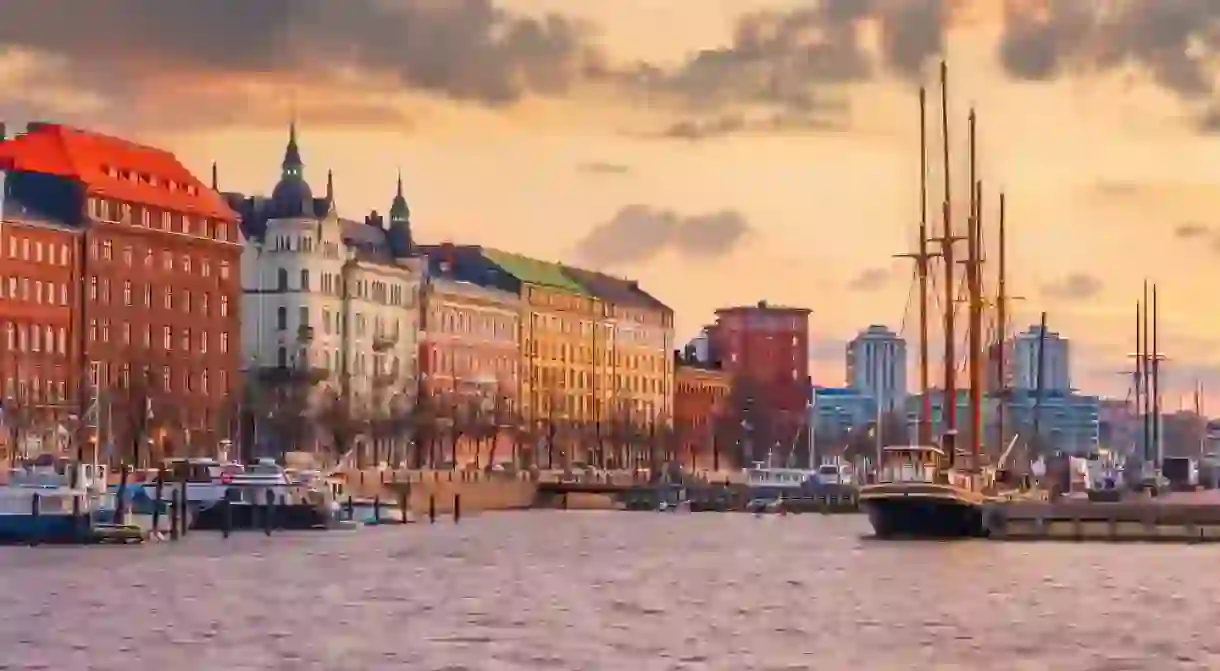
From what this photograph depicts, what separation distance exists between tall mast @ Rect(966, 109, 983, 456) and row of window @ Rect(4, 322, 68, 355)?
192ft

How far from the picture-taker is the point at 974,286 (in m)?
119

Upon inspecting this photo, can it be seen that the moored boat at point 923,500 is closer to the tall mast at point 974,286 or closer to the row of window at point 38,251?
the tall mast at point 974,286

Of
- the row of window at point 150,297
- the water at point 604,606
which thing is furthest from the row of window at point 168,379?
the water at point 604,606

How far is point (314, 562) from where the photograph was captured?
93.1 metres

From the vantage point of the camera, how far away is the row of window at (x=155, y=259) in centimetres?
16650

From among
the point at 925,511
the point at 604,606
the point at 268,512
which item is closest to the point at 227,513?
the point at 268,512

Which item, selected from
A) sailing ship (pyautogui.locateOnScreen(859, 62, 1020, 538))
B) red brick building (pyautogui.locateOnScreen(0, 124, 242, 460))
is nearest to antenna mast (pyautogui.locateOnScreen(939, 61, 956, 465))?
sailing ship (pyautogui.locateOnScreen(859, 62, 1020, 538))

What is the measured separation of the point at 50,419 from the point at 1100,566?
242ft

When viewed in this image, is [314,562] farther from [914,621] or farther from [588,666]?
[588,666]

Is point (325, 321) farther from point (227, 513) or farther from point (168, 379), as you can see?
point (227, 513)

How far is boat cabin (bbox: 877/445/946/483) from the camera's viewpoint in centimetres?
10700

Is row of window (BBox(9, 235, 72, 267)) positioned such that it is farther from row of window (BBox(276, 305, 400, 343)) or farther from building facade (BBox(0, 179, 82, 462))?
row of window (BBox(276, 305, 400, 343))

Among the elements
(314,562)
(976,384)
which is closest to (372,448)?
(976,384)

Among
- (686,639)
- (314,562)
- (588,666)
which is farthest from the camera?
(314,562)
